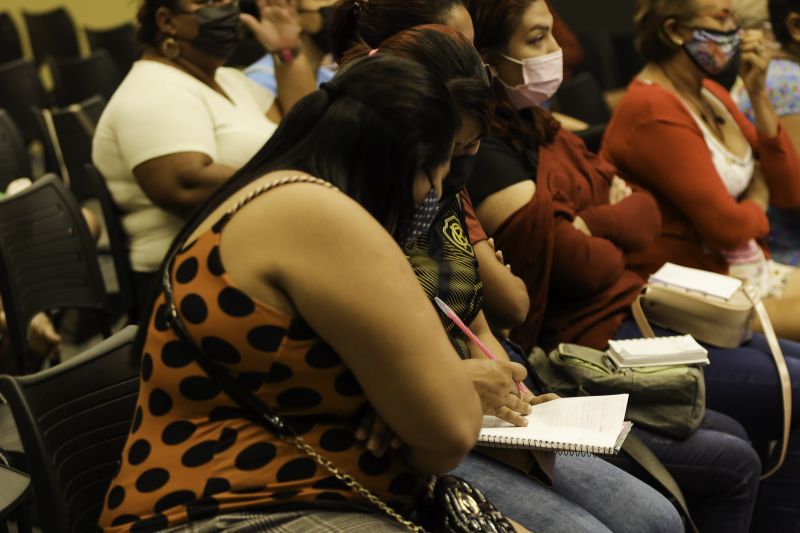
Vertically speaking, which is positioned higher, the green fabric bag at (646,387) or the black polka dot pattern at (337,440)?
the black polka dot pattern at (337,440)

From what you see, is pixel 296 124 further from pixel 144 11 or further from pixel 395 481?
pixel 144 11

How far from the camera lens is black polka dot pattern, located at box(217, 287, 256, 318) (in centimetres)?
131

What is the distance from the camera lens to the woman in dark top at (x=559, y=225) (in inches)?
83.5

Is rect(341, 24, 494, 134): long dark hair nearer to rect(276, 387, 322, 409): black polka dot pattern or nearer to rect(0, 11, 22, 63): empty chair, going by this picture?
rect(276, 387, 322, 409): black polka dot pattern

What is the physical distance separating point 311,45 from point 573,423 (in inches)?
96.8

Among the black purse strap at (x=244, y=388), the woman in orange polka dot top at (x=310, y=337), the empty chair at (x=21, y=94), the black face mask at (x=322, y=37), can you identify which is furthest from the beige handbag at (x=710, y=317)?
the empty chair at (x=21, y=94)

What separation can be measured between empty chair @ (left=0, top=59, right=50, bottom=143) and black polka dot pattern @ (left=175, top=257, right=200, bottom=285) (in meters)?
3.98

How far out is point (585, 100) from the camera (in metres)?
4.48

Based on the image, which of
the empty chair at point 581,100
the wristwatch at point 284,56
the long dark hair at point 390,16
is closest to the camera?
the long dark hair at point 390,16

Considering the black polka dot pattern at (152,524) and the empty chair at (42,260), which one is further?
the empty chair at (42,260)

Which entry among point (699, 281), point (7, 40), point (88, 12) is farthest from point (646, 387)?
point (88, 12)

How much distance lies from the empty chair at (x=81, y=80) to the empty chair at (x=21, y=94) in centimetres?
15

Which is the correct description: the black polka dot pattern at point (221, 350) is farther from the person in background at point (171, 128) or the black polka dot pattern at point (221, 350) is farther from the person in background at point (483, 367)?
the person in background at point (171, 128)

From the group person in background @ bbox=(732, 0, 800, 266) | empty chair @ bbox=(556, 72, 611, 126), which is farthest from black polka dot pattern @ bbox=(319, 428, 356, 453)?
empty chair @ bbox=(556, 72, 611, 126)
